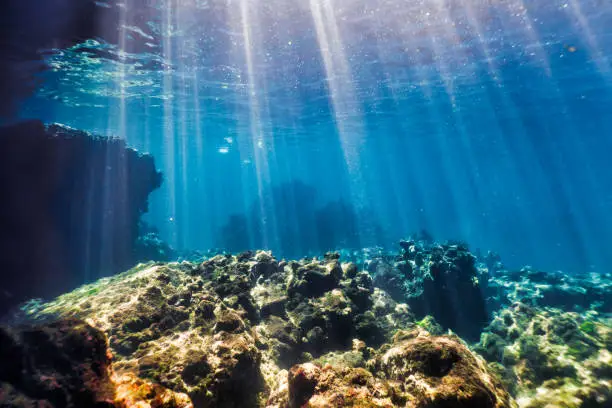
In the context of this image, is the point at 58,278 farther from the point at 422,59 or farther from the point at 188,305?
the point at 422,59

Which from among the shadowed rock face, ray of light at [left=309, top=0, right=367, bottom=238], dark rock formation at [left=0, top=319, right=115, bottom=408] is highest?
ray of light at [left=309, top=0, right=367, bottom=238]

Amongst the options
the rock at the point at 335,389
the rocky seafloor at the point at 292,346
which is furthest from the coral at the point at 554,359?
the rock at the point at 335,389

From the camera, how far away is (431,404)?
114 inches

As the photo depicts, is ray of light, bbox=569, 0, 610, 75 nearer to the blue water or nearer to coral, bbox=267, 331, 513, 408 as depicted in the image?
the blue water

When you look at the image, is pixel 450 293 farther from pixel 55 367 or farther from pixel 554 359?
pixel 55 367

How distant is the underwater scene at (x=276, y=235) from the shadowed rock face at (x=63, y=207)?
85 millimetres

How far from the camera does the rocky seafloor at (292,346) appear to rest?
289 cm

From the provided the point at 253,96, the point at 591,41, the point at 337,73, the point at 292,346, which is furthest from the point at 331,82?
the point at 292,346

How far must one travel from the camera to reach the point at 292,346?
242 inches

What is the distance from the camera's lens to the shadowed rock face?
13.3m

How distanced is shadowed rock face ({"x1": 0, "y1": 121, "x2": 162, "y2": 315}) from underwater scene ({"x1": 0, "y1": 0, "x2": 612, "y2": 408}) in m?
0.08

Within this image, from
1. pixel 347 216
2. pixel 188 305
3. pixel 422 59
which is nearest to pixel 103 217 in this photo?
pixel 188 305

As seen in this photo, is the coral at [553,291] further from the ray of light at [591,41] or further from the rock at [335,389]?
the rock at [335,389]

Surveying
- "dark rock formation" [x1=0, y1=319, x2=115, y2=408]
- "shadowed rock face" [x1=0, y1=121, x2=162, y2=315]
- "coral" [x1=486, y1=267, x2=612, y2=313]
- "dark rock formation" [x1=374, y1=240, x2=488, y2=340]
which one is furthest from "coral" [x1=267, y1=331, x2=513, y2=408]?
"shadowed rock face" [x1=0, y1=121, x2=162, y2=315]
